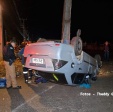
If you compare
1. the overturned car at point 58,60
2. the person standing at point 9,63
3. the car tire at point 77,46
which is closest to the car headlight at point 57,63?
the overturned car at point 58,60

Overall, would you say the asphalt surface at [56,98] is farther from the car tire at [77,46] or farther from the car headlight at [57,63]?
the car tire at [77,46]

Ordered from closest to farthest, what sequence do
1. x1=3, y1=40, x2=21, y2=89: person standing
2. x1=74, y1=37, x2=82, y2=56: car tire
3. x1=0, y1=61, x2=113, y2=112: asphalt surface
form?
x1=0, y1=61, x2=113, y2=112: asphalt surface, x1=74, y1=37, x2=82, y2=56: car tire, x1=3, y1=40, x2=21, y2=89: person standing

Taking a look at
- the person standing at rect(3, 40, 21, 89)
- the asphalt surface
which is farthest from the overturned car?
the person standing at rect(3, 40, 21, 89)

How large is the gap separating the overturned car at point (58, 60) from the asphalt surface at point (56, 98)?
50cm

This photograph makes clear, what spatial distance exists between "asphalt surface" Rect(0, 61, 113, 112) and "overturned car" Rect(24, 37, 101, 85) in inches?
19.5

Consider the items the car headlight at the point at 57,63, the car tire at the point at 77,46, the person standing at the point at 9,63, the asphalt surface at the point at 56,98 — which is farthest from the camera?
the person standing at the point at 9,63

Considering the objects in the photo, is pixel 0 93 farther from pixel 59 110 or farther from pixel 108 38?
pixel 108 38

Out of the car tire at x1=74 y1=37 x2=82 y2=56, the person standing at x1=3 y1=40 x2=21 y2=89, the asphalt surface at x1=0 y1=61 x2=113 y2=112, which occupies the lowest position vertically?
the asphalt surface at x1=0 y1=61 x2=113 y2=112

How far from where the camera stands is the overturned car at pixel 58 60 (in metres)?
6.53

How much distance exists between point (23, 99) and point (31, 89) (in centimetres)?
125

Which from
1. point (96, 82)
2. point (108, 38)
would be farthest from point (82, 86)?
point (108, 38)

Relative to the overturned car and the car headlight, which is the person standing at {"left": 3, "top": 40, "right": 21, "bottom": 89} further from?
the car headlight

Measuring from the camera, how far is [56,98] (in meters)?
6.79

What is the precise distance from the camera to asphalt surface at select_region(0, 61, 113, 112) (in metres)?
5.85
